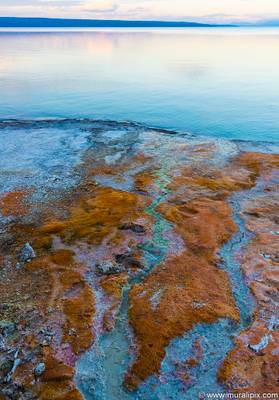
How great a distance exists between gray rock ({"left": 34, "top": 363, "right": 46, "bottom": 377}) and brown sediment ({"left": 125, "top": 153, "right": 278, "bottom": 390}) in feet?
12.5

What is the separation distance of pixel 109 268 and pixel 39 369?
8070mm

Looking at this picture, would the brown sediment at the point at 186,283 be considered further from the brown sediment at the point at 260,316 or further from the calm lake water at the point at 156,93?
the calm lake water at the point at 156,93

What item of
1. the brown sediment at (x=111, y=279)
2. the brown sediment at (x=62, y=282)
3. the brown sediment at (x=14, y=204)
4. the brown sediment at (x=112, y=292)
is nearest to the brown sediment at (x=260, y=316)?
the brown sediment at (x=111, y=279)

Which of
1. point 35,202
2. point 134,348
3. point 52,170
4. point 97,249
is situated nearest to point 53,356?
point 134,348

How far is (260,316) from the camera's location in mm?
20016

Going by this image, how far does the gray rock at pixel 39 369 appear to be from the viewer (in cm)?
1645

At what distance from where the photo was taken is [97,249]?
25500 millimetres

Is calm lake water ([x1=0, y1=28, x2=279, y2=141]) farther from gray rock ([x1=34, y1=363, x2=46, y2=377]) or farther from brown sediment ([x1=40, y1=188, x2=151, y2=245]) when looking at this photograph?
gray rock ([x1=34, y1=363, x2=46, y2=377])

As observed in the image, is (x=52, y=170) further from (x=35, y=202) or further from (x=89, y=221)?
(x=89, y=221)

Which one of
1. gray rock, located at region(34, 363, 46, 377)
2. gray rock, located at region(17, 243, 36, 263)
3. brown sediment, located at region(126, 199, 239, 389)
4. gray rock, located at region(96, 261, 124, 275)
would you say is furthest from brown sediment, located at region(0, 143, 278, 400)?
gray rock, located at region(96, 261, 124, 275)

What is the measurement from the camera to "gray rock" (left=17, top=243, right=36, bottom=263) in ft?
80.2

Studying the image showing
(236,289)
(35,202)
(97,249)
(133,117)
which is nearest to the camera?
(236,289)

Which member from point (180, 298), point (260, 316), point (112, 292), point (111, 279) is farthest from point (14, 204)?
point (260, 316)

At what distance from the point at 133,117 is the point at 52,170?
25.7m
